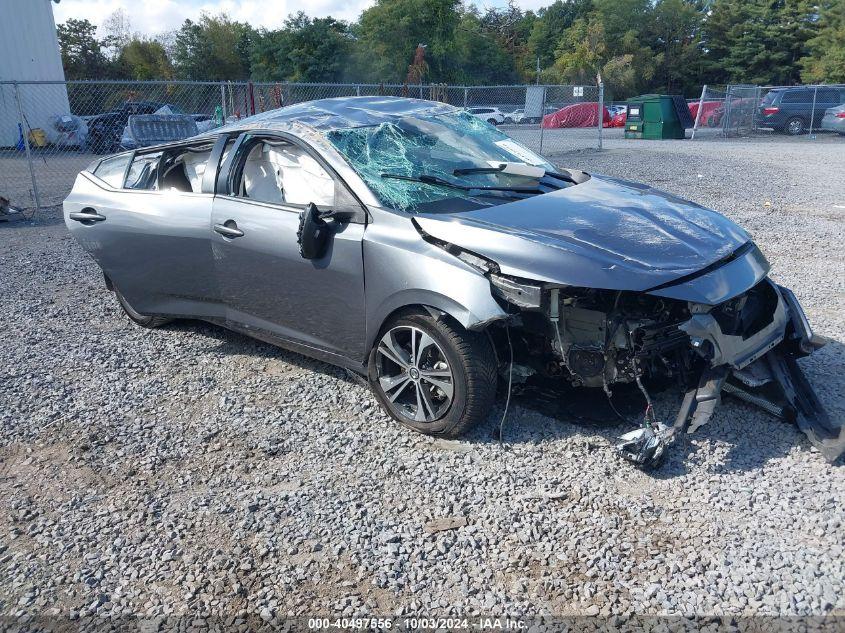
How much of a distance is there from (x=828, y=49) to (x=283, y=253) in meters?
51.0

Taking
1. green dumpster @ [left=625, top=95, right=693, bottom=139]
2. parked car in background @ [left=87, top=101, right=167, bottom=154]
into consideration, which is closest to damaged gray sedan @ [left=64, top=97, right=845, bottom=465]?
parked car in background @ [left=87, top=101, right=167, bottom=154]

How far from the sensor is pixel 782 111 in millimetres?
25234

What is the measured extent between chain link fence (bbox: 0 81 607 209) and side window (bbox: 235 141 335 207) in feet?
25.7

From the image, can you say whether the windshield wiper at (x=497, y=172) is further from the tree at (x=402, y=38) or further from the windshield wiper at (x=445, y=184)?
the tree at (x=402, y=38)

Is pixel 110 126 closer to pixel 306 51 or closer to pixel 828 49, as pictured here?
pixel 306 51

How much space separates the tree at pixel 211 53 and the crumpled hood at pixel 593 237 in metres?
51.3

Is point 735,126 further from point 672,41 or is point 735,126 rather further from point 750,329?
point 672,41

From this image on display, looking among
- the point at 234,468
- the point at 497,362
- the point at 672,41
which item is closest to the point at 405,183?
the point at 497,362

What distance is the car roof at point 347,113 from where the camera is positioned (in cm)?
450

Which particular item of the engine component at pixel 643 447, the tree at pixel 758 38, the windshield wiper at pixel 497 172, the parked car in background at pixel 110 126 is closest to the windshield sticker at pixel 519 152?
the windshield wiper at pixel 497 172

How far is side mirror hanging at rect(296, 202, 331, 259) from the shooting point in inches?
154

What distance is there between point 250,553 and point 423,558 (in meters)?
0.74

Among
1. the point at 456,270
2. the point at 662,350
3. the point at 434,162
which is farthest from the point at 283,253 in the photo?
the point at 662,350

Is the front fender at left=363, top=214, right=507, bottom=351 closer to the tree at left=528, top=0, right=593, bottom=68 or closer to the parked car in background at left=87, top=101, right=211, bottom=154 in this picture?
the parked car in background at left=87, top=101, right=211, bottom=154
